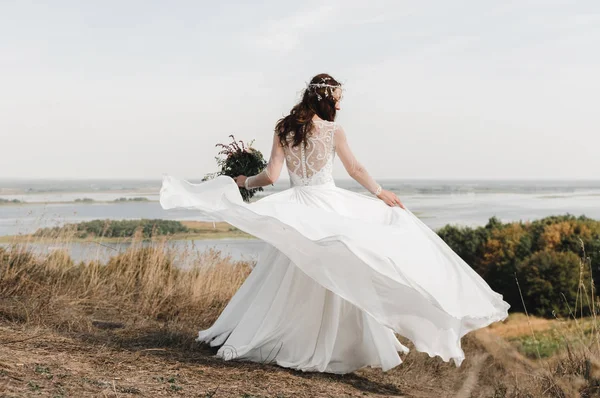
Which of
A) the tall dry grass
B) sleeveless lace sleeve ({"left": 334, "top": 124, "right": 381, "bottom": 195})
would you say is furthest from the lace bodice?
the tall dry grass

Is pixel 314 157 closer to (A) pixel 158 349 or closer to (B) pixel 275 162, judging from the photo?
(B) pixel 275 162

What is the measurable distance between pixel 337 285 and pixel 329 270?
0.42 ft

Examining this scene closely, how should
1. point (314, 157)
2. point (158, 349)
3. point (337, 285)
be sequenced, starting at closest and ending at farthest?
point (337, 285), point (314, 157), point (158, 349)

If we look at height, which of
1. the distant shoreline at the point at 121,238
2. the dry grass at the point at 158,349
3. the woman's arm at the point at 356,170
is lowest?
the dry grass at the point at 158,349

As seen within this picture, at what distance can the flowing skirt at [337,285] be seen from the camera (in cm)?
482

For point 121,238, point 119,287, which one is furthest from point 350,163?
point 121,238

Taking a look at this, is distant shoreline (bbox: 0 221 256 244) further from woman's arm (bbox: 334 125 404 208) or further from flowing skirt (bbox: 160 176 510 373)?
woman's arm (bbox: 334 125 404 208)

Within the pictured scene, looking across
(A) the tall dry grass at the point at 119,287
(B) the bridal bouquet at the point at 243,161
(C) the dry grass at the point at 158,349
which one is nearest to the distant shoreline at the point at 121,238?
(A) the tall dry grass at the point at 119,287

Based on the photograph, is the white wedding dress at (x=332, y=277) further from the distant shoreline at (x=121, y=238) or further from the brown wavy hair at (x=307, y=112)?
the distant shoreline at (x=121, y=238)

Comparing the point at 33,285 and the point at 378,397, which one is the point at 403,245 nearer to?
the point at 378,397

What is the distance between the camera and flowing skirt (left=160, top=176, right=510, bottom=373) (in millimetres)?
4816

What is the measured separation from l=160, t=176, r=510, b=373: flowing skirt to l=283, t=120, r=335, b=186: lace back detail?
0.28ft

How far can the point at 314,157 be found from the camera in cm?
549

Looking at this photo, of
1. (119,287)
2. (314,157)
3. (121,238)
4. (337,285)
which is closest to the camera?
(337,285)
